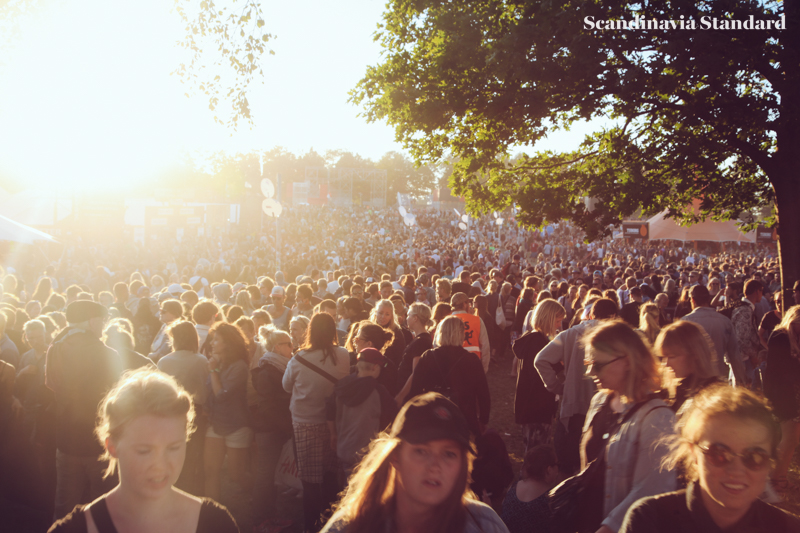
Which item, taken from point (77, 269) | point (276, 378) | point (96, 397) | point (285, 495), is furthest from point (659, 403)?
point (77, 269)

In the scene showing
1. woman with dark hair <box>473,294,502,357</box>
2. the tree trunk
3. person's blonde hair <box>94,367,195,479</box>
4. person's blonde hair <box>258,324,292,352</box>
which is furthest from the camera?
woman with dark hair <box>473,294,502,357</box>

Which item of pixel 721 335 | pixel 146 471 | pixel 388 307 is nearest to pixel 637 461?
pixel 146 471

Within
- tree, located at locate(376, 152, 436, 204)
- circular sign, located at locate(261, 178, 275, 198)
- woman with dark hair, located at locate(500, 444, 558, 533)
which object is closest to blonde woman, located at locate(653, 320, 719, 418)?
woman with dark hair, located at locate(500, 444, 558, 533)

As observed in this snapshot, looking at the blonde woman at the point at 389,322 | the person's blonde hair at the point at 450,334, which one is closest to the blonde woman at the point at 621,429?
the person's blonde hair at the point at 450,334

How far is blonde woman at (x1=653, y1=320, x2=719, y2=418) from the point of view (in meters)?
2.87

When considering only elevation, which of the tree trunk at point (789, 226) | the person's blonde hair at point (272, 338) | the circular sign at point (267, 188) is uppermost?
the circular sign at point (267, 188)

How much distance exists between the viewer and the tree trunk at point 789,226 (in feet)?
28.9

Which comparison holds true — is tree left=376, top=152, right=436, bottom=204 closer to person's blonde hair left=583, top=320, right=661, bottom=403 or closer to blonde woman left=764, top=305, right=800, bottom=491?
blonde woman left=764, top=305, right=800, bottom=491

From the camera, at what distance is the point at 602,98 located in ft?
31.6

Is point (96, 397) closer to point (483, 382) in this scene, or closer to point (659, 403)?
point (483, 382)

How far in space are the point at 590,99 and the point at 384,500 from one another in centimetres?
881

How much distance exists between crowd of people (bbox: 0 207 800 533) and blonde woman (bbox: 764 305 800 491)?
2cm

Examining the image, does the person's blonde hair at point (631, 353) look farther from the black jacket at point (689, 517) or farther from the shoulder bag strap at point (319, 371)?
the shoulder bag strap at point (319, 371)

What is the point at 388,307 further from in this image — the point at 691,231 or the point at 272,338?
the point at 691,231
